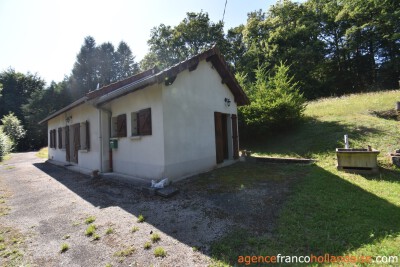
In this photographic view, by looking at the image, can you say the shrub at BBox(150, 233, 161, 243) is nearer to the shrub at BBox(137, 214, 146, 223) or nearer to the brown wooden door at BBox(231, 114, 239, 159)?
the shrub at BBox(137, 214, 146, 223)

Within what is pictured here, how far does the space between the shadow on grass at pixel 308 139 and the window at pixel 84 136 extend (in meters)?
8.39

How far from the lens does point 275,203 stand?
15.9ft

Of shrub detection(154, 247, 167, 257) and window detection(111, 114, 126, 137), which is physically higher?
window detection(111, 114, 126, 137)

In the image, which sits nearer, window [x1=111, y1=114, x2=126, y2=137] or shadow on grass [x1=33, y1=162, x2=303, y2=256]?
shadow on grass [x1=33, y1=162, x2=303, y2=256]

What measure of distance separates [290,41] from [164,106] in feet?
86.4

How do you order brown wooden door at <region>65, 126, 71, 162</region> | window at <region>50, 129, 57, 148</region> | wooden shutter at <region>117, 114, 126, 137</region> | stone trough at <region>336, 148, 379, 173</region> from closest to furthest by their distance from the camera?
stone trough at <region>336, 148, 379, 173</region> → wooden shutter at <region>117, 114, 126, 137</region> → brown wooden door at <region>65, 126, 71, 162</region> → window at <region>50, 129, 57, 148</region>

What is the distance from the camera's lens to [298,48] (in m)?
26.8

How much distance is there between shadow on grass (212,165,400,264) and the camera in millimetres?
3111

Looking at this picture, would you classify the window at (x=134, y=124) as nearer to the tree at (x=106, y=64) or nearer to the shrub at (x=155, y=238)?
the shrub at (x=155, y=238)

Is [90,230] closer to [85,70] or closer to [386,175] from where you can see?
[386,175]

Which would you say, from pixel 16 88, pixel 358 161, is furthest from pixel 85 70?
pixel 358 161

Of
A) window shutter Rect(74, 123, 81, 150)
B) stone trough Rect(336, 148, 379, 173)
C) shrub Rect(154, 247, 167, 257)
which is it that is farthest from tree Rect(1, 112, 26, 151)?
stone trough Rect(336, 148, 379, 173)

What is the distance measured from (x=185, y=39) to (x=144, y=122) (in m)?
28.3

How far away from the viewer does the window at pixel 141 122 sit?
276 inches
